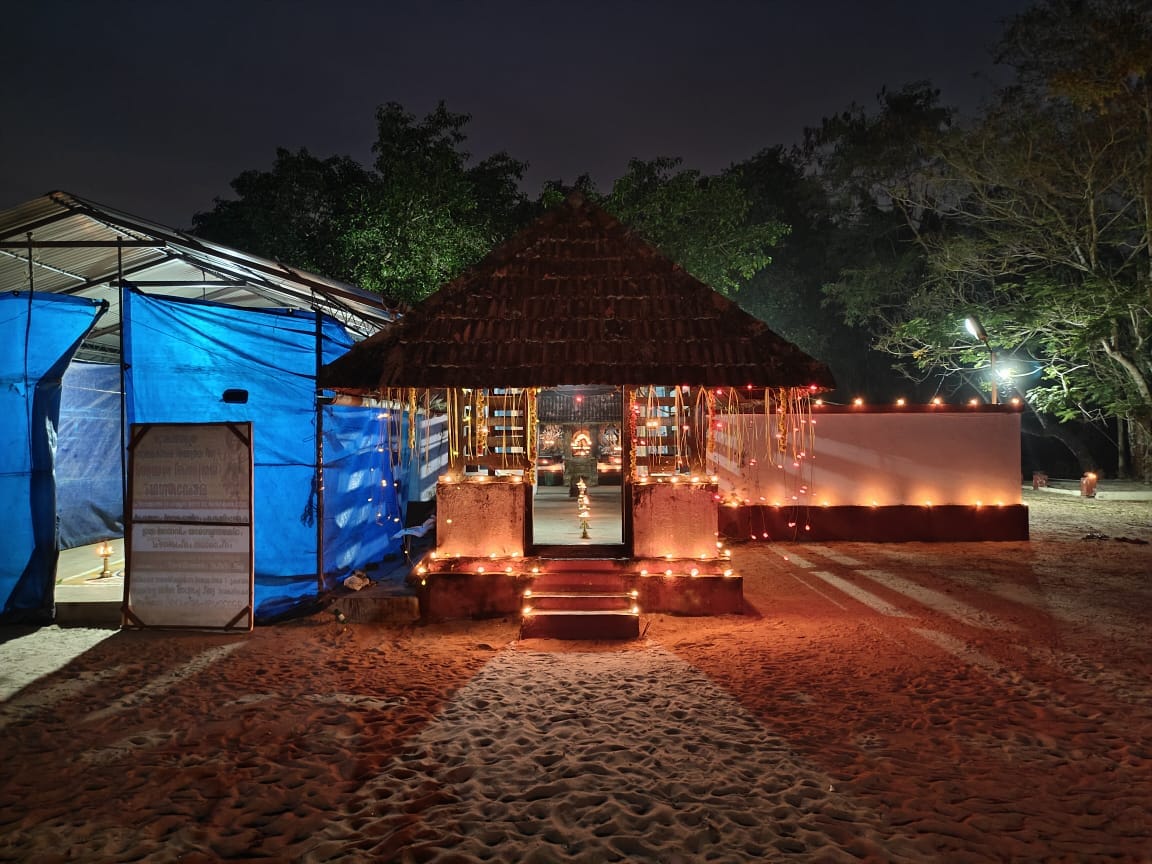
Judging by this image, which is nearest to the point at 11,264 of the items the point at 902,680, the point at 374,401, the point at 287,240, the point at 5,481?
the point at 5,481

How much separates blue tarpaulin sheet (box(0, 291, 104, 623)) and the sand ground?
2.43 ft

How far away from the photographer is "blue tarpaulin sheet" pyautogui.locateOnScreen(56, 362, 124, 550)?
39.8 feet

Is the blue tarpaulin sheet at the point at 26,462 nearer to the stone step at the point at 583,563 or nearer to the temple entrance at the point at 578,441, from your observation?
the stone step at the point at 583,563

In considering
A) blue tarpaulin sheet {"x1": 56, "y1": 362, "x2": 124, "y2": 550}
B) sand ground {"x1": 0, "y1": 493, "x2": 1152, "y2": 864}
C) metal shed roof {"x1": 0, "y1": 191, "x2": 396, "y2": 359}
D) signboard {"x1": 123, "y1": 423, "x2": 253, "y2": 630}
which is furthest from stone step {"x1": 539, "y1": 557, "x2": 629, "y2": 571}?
blue tarpaulin sheet {"x1": 56, "y1": 362, "x2": 124, "y2": 550}

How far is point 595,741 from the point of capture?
494 centimetres

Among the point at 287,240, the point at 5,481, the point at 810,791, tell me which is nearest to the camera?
the point at 810,791

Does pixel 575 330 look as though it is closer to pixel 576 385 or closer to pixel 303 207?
pixel 576 385

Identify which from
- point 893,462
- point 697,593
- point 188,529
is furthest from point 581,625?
point 893,462

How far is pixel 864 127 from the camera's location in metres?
27.3

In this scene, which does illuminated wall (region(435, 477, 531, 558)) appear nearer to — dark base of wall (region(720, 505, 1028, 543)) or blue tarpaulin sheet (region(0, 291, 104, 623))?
blue tarpaulin sheet (region(0, 291, 104, 623))

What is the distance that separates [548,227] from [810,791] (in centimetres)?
715

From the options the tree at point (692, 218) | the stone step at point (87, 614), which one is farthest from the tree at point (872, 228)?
the stone step at point (87, 614)

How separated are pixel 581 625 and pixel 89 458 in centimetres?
1105

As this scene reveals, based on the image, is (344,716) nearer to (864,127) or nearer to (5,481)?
(5,481)
